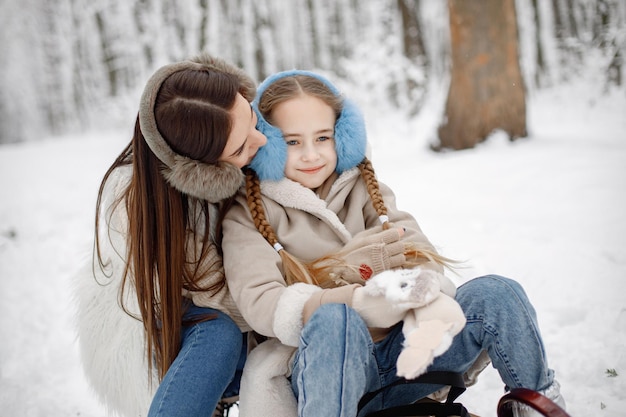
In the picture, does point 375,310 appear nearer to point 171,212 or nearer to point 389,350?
point 389,350

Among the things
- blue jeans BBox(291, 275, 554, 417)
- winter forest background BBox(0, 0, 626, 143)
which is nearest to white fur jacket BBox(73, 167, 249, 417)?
blue jeans BBox(291, 275, 554, 417)

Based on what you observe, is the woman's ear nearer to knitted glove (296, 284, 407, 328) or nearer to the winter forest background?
knitted glove (296, 284, 407, 328)

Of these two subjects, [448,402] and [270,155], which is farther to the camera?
[270,155]

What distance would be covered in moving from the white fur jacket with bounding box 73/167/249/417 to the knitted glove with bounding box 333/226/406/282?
1.43ft

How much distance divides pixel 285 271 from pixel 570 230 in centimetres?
231

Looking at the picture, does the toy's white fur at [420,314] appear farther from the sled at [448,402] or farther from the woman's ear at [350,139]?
the woman's ear at [350,139]

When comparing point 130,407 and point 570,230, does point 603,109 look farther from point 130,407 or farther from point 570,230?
point 130,407

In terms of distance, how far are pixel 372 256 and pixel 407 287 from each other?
0.91ft

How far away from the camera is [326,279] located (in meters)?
1.70

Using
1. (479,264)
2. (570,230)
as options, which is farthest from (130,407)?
(570,230)

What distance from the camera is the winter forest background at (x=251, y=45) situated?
9.16m

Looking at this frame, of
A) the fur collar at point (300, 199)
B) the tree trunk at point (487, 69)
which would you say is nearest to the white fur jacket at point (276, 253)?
the fur collar at point (300, 199)

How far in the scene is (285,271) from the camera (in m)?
1.65

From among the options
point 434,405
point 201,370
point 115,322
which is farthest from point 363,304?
point 115,322
